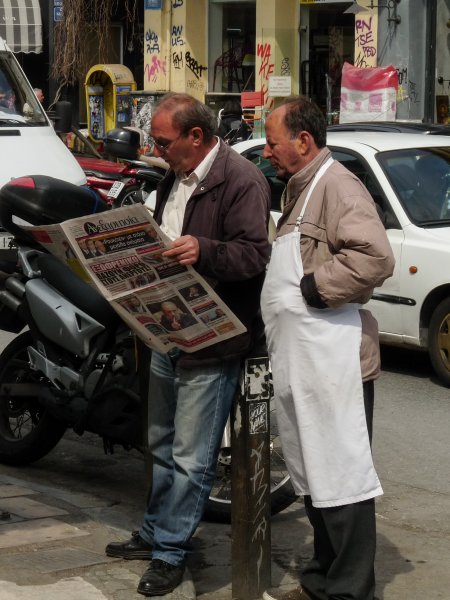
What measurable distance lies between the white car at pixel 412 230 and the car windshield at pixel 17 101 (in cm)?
344

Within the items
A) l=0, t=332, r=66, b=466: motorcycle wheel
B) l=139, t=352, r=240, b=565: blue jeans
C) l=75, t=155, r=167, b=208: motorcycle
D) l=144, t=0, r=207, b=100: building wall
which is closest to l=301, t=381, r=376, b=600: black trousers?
l=139, t=352, r=240, b=565: blue jeans

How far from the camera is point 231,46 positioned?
22094 millimetres

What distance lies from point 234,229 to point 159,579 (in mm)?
1324

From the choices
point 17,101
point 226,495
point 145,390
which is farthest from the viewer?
point 17,101

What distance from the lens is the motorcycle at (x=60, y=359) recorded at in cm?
578

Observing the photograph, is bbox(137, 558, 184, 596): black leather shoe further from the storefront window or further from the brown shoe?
the storefront window

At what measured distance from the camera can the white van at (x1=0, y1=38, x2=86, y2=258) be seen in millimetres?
10805

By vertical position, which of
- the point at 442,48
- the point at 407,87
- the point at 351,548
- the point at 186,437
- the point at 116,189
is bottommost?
the point at 351,548

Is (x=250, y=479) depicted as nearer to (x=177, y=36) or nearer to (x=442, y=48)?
(x=442, y=48)

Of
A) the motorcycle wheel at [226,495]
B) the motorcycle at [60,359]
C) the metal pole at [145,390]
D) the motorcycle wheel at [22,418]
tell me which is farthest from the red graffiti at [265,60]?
the metal pole at [145,390]

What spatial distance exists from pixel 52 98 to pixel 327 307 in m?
22.5

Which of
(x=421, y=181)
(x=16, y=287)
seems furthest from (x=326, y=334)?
(x=421, y=181)

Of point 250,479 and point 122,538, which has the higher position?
point 250,479

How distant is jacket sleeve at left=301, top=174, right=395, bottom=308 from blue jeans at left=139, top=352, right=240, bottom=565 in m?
0.62
